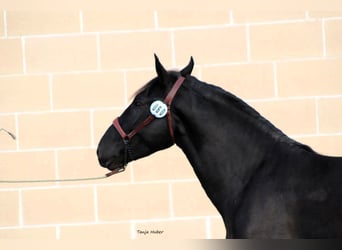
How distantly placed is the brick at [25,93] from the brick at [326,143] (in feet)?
5.86

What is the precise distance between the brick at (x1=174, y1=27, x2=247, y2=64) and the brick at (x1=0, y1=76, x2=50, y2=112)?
3.14ft

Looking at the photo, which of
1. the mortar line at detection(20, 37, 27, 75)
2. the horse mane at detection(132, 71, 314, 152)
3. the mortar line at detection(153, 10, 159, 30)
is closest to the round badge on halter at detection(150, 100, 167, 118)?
the horse mane at detection(132, 71, 314, 152)

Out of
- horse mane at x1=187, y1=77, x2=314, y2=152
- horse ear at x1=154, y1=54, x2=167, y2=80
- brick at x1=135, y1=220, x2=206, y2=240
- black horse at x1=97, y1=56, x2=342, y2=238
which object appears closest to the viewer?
black horse at x1=97, y1=56, x2=342, y2=238

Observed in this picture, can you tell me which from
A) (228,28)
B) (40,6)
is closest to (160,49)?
(228,28)

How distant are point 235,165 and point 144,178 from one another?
4.26 ft

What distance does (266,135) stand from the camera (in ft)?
14.1

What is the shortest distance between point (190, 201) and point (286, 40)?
1291mm

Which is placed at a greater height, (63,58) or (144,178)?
(63,58)

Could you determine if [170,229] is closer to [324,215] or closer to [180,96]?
[180,96]

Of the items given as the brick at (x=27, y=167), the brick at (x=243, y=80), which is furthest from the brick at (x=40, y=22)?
the brick at (x=243, y=80)

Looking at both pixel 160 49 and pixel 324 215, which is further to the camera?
pixel 160 49

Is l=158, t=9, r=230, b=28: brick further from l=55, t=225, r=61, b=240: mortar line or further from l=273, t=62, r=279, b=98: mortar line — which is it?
l=55, t=225, r=61, b=240: mortar line

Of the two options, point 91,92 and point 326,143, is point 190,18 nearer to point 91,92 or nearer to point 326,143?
point 91,92

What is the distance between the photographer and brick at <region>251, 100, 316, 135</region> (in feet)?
18.0
